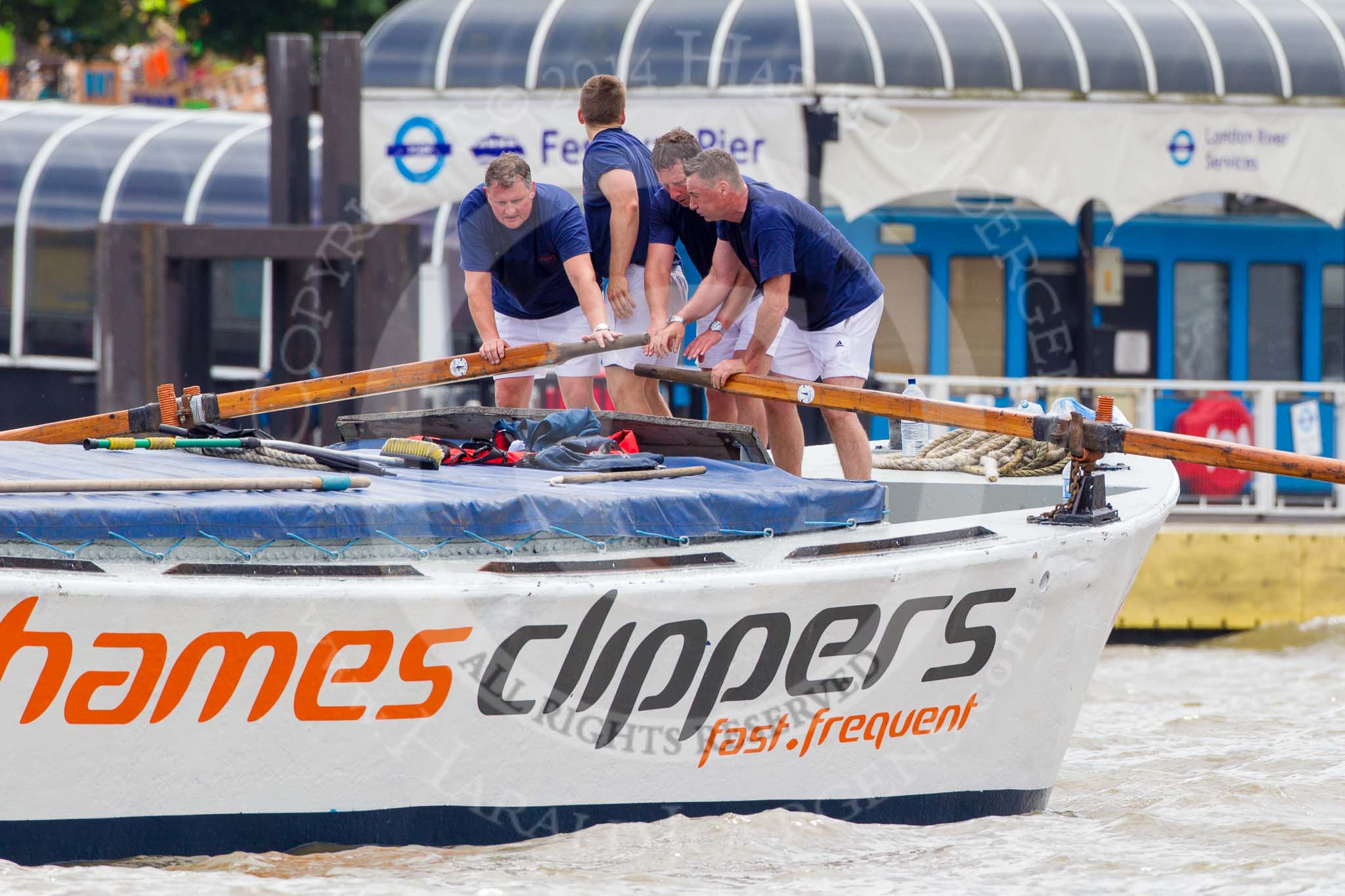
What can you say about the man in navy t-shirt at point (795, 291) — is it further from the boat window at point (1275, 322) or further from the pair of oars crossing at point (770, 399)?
the boat window at point (1275, 322)

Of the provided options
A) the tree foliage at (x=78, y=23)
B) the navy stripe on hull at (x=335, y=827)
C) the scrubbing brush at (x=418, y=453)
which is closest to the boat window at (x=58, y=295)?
the tree foliage at (x=78, y=23)

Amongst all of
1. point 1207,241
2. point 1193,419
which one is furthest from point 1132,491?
point 1207,241

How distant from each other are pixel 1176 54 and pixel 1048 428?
708cm

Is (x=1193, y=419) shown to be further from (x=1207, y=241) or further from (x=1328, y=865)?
(x=1328, y=865)

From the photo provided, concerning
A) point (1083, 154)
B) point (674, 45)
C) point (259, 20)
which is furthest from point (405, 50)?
point (259, 20)

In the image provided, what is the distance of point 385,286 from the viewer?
9.98 m

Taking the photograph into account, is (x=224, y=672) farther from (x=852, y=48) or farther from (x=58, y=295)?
(x=58, y=295)

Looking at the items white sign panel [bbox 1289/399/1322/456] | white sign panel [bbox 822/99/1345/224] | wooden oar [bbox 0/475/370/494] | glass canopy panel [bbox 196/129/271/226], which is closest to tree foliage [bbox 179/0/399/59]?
glass canopy panel [bbox 196/129/271/226]

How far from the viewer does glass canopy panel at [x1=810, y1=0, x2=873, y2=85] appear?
10984mm

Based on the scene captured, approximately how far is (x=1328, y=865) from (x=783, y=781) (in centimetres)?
156

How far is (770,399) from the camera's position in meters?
6.34

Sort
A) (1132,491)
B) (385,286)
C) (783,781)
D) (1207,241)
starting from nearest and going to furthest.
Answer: (783,781)
(1132,491)
(385,286)
(1207,241)

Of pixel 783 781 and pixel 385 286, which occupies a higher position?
pixel 385 286

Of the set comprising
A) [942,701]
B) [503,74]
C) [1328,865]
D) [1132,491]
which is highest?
[503,74]
